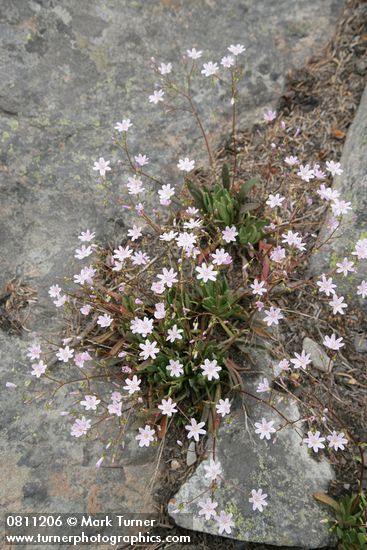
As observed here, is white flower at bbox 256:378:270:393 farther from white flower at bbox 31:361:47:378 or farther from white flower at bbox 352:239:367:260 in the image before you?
white flower at bbox 31:361:47:378

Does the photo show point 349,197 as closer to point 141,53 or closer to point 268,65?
point 268,65

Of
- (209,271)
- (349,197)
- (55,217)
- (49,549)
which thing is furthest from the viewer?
(55,217)

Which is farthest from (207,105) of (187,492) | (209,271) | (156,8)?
(187,492)

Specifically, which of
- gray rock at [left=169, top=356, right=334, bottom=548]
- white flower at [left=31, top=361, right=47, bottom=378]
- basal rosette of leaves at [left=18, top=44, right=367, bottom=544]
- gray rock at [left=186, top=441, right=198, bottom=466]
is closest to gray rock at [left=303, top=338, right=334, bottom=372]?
basal rosette of leaves at [left=18, top=44, right=367, bottom=544]

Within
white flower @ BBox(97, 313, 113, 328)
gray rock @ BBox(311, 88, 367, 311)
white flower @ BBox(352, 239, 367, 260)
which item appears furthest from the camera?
gray rock @ BBox(311, 88, 367, 311)

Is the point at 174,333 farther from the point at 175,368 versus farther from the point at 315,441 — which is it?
the point at 315,441

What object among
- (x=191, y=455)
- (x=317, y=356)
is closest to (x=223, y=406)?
(x=191, y=455)

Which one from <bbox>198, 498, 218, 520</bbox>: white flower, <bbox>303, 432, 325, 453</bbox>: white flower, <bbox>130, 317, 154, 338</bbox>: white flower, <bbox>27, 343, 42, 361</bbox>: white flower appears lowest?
<bbox>198, 498, 218, 520</bbox>: white flower

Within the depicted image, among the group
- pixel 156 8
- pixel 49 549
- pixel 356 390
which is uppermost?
pixel 156 8
